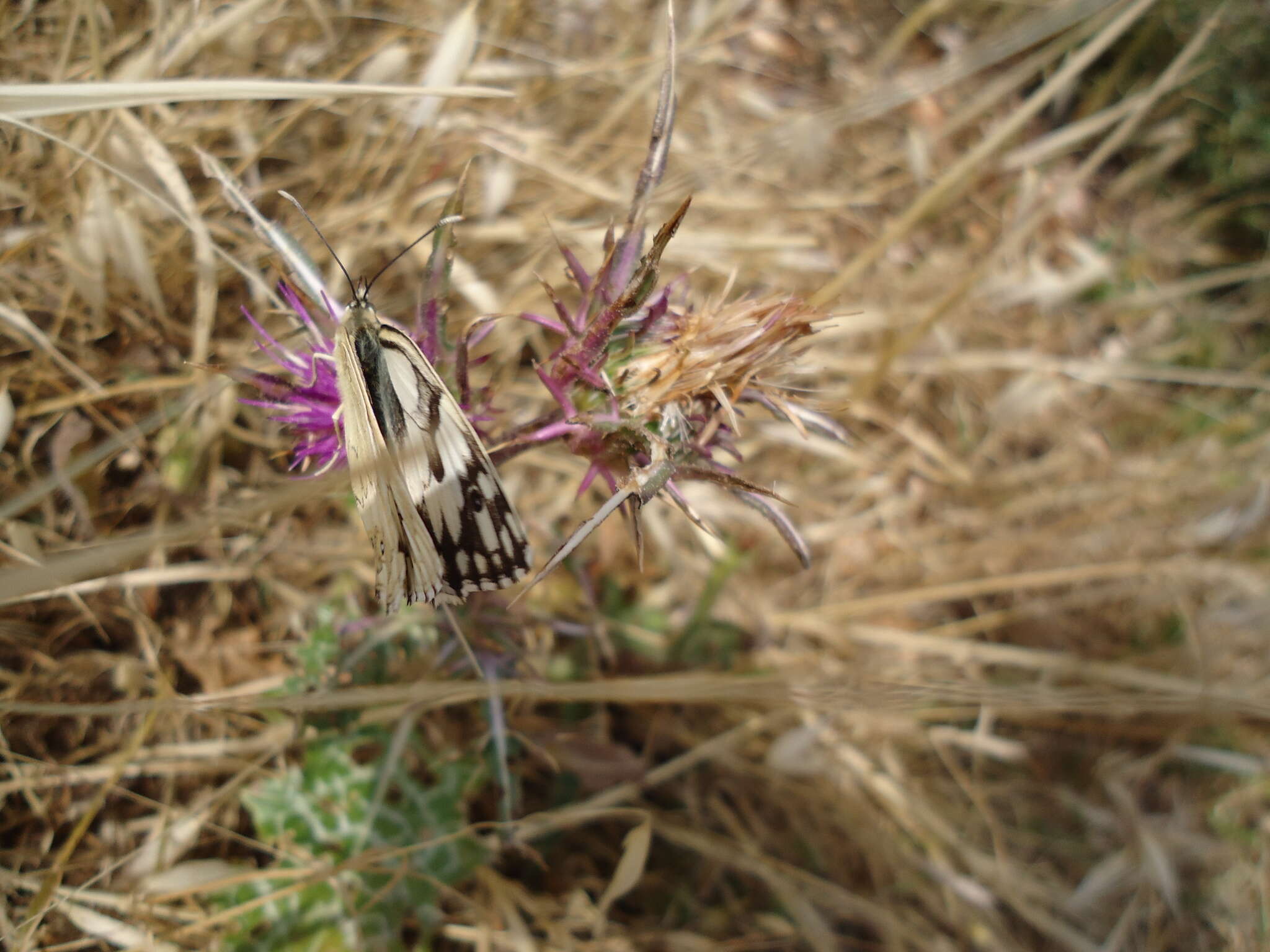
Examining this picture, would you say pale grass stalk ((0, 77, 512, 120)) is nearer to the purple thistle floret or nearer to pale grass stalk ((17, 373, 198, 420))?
the purple thistle floret

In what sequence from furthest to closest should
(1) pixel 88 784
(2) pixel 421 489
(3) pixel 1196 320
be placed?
(3) pixel 1196 320 < (1) pixel 88 784 < (2) pixel 421 489

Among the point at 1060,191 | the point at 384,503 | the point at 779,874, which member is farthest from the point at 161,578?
the point at 1060,191

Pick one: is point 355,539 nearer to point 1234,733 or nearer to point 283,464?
point 283,464

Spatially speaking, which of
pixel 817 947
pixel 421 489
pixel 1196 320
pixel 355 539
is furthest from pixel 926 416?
pixel 421 489

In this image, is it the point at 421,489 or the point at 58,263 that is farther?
the point at 58,263

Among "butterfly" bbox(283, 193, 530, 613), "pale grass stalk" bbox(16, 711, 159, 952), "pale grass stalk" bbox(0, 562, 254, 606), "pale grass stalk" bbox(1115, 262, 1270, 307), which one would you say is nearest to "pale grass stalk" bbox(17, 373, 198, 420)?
"pale grass stalk" bbox(0, 562, 254, 606)

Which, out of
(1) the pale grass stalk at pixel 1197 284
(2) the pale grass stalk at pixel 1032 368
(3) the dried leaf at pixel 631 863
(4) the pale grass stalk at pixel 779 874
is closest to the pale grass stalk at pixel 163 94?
(3) the dried leaf at pixel 631 863

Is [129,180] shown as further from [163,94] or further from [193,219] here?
[193,219]
